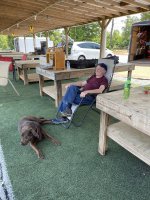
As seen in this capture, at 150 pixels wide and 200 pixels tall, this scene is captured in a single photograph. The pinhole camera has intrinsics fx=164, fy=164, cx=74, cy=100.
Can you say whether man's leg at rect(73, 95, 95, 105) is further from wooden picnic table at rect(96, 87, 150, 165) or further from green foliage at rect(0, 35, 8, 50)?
green foliage at rect(0, 35, 8, 50)

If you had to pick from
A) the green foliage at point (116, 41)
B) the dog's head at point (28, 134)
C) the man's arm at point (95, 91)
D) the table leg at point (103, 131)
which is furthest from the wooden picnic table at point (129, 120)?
the green foliage at point (116, 41)

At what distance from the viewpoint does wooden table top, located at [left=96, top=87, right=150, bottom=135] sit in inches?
48.5

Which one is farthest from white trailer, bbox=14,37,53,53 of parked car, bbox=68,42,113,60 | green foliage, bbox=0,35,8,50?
green foliage, bbox=0,35,8,50

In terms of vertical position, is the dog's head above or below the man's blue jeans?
below

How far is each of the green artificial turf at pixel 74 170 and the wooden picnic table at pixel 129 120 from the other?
24 cm

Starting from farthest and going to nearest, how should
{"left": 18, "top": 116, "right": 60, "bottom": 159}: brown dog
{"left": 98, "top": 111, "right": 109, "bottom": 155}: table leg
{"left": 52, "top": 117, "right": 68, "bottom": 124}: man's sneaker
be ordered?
1. {"left": 52, "top": 117, "right": 68, "bottom": 124}: man's sneaker
2. {"left": 18, "top": 116, "right": 60, "bottom": 159}: brown dog
3. {"left": 98, "top": 111, "right": 109, "bottom": 155}: table leg

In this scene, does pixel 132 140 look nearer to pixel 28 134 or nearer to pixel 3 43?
pixel 28 134

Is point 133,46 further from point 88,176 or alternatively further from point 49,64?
point 49,64

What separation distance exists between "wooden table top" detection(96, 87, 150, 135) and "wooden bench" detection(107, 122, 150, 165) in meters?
0.28

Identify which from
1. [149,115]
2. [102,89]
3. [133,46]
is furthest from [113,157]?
[133,46]

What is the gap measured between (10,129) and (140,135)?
181 cm

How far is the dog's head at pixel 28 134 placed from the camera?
1937mm

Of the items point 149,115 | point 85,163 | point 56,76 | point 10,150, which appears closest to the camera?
point 149,115

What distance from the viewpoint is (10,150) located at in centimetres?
197
